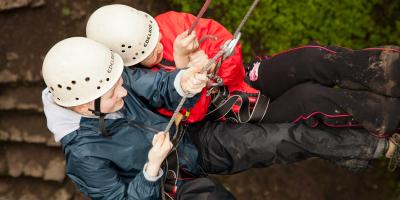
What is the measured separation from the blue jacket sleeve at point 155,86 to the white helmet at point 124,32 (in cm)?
14

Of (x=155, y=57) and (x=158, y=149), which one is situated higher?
(x=155, y=57)

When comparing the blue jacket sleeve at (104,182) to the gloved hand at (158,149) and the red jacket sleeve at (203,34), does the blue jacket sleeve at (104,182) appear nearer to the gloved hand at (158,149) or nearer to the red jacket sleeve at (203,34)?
the gloved hand at (158,149)

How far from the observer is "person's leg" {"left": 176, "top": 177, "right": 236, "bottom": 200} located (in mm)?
3488

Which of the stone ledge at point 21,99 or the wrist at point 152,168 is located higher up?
the wrist at point 152,168

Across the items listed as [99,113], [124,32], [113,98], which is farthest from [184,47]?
[99,113]

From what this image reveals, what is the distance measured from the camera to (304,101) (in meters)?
3.39

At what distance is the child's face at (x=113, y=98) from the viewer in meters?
3.03

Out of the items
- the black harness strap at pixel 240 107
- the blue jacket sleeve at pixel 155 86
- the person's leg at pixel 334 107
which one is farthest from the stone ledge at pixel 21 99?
the person's leg at pixel 334 107

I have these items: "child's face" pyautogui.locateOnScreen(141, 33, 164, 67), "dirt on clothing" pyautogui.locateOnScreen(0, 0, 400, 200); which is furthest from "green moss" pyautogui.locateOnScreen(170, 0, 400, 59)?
"child's face" pyautogui.locateOnScreen(141, 33, 164, 67)

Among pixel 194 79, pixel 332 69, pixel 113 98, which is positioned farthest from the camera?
pixel 332 69

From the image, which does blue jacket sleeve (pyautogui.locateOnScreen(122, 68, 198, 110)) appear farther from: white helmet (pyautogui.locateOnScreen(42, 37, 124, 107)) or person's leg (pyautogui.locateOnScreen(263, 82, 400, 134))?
person's leg (pyautogui.locateOnScreen(263, 82, 400, 134))

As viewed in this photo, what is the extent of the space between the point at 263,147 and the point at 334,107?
61 centimetres

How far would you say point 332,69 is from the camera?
3311 millimetres

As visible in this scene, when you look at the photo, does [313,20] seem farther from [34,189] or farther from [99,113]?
[34,189]
